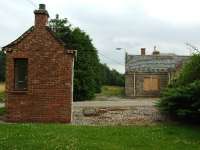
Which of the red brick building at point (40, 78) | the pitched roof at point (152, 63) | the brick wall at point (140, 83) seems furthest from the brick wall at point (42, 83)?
the pitched roof at point (152, 63)

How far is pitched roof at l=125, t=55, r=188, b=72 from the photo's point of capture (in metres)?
62.0

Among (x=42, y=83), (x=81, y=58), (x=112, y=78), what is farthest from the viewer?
(x=112, y=78)

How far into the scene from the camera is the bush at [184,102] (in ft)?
63.6

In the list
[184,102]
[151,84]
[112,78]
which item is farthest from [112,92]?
[184,102]

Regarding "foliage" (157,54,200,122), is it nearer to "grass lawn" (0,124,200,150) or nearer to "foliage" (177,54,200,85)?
"foliage" (177,54,200,85)

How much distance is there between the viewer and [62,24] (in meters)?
58.8

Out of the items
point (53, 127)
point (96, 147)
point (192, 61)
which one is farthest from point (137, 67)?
point (96, 147)

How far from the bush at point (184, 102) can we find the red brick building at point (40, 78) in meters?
4.35

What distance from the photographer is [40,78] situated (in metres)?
22.7

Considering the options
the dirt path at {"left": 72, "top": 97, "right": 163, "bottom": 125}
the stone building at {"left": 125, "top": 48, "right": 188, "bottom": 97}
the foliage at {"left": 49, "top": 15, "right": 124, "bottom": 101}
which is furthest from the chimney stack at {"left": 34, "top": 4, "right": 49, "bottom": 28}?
the stone building at {"left": 125, "top": 48, "right": 188, "bottom": 97}

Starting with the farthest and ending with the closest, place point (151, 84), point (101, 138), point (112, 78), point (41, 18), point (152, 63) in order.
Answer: point (112, 78), point (152, 63), point (151, 84), point (41, 18), point (101, 138)

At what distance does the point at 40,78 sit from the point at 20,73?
107 cm

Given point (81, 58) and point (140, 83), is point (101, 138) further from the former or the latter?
point (140, 83)

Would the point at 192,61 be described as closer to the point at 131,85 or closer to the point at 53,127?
the point at 53,127
